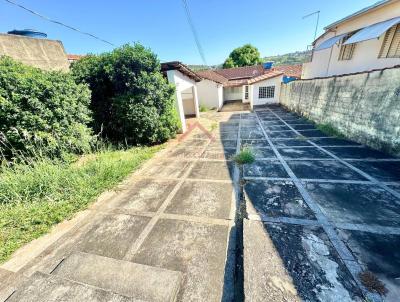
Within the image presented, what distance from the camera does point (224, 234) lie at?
9.47 feet

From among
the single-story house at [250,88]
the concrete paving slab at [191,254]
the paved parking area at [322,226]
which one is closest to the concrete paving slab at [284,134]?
the paved parking area at [322,226]

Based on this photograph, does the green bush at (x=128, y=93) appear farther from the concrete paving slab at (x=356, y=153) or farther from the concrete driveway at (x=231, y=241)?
the concrete paving slab at (x=356, y=153)

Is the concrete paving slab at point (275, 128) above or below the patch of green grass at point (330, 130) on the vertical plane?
below

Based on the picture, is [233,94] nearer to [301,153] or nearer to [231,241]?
[301,153]

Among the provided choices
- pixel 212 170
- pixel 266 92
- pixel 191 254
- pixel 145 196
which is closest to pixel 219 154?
pixel 212 170

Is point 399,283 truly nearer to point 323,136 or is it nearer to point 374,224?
point 374,224

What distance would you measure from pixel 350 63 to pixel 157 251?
464 inches

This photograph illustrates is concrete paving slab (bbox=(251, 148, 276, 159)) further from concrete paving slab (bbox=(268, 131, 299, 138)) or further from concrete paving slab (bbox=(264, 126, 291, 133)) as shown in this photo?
concrete paving slab (bbox=(264, 126, 291, 133))

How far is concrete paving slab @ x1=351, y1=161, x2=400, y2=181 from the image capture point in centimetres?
404

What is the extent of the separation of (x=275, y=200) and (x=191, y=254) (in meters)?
2.00

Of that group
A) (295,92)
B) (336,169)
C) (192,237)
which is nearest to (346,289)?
(192,237)

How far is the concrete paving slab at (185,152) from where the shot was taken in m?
6.50

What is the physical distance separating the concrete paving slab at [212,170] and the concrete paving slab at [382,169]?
339 centimetres

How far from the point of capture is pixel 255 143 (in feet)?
24.0
